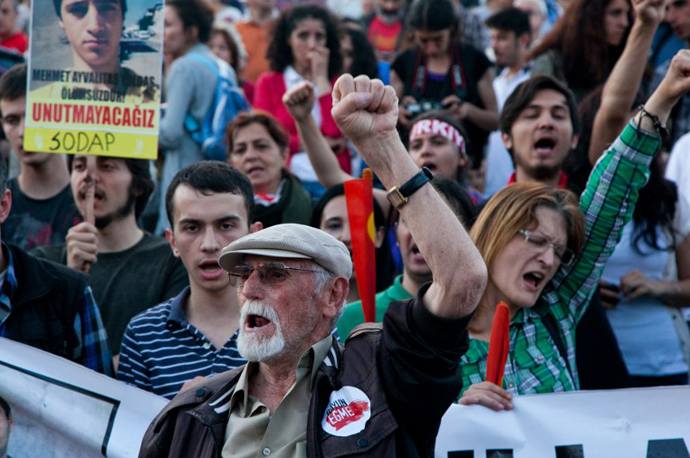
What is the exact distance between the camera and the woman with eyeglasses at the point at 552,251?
4.16 meters

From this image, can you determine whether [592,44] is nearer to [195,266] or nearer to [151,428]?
[195,266]

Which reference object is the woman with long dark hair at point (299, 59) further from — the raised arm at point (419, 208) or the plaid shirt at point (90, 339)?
the raised arm at point (419, 208)

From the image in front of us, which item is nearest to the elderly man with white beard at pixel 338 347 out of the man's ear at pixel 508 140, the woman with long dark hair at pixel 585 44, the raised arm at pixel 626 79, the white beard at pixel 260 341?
the white beard at pixel 260 341

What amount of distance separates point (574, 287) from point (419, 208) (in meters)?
1.61

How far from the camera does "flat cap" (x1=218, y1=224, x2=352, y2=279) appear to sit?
3.22m

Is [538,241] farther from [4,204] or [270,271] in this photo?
[4,204]

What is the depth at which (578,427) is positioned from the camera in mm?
3914

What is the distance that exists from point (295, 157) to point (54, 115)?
97.2 inches

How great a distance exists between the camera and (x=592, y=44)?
7.07 m

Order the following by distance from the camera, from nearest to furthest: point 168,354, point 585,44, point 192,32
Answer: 1. point 168,354
2. point 585,44
3. point 192,32

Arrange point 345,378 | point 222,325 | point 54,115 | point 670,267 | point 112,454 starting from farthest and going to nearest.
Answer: point 670,267 < point 54,115 < point 222,325 < point 112,454 < point 345,378

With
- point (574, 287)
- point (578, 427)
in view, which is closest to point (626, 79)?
point (574, 287)

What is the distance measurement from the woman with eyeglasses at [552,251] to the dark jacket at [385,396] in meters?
0.96

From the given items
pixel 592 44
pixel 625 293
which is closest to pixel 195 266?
pixel 625 293
